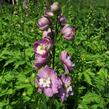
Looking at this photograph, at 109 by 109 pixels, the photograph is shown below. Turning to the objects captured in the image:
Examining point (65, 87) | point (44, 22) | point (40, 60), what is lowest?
point (65, 87)

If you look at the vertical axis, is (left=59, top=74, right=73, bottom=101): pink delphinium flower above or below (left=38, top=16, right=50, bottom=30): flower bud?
below

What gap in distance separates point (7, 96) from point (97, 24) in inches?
157

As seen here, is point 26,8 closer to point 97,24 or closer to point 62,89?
point 97,24

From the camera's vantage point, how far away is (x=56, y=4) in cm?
291

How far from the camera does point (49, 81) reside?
3.01m

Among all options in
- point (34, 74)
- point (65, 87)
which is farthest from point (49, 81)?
point (34, 74)

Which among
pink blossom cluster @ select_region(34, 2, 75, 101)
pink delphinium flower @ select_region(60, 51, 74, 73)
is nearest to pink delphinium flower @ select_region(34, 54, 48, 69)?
pink blossom cluster @ select_region(34, 2, 75, 101)

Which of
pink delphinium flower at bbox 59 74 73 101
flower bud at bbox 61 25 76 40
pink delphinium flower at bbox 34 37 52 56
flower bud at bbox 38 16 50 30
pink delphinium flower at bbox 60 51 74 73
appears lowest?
pink delphinium flower at bbox 59 74 73 101

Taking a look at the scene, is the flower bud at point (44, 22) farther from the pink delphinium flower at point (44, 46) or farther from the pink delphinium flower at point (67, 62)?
the pink delphinium flower at point (67, 62)

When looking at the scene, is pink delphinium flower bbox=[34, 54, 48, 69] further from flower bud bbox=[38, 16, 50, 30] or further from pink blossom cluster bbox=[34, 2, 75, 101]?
flower bud bbox=[38, 16, 50, 30]

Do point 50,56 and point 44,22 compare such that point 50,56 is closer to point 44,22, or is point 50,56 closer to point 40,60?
point 40,60

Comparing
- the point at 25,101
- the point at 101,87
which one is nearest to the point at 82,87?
the point at 101,87

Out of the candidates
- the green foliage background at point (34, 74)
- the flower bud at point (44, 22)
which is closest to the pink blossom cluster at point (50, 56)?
the flower bud at point (44, 22)

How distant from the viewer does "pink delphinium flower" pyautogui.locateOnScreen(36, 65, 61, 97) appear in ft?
9.82
